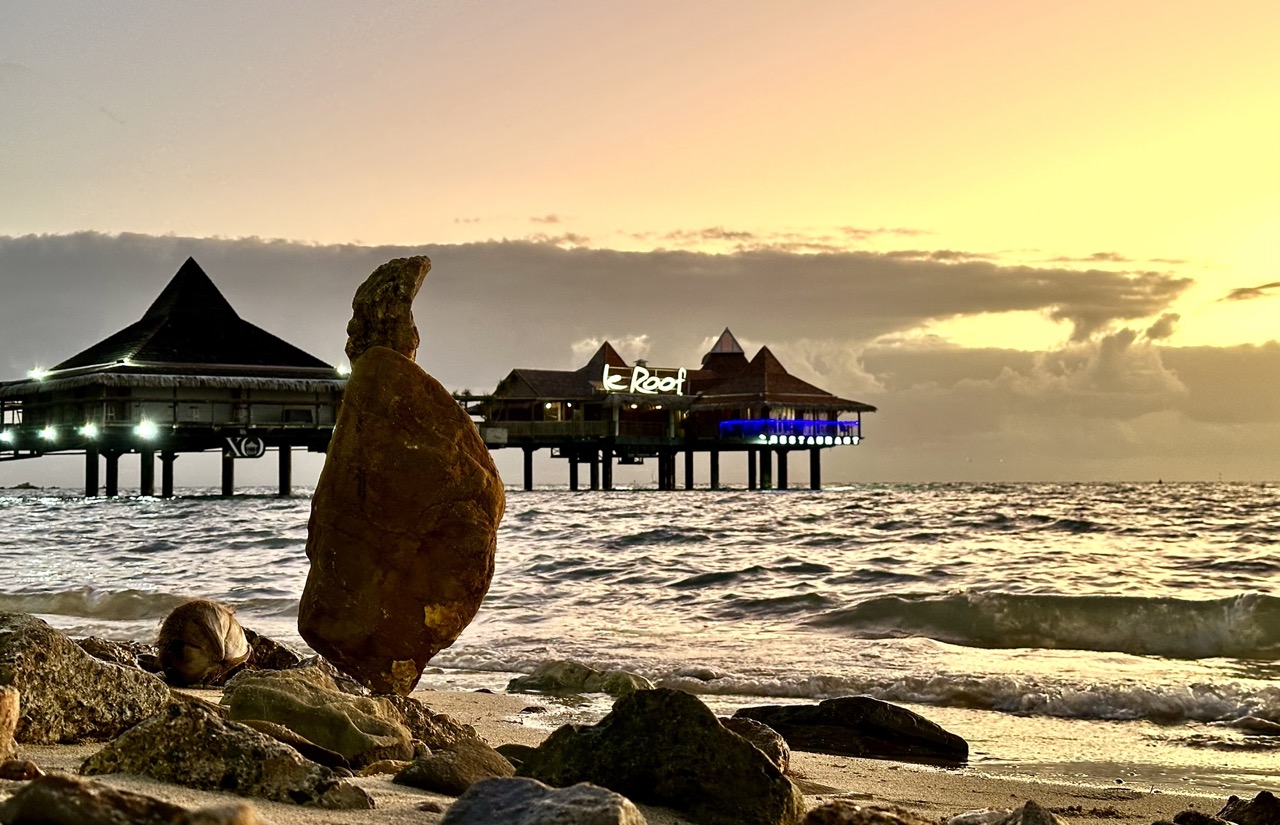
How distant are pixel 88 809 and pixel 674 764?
1893 mm

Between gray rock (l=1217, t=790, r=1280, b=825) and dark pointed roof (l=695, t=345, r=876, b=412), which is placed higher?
dark pointed roof (l=695, t=345, r=876, b=412)

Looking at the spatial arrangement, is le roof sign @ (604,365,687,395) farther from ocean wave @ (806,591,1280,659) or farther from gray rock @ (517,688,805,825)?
gray rock @ (517,688,805,825)

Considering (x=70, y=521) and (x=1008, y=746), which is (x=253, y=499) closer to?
(x=70, y=521)

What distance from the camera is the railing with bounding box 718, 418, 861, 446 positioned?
6725 cm

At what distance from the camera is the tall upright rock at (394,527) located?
21.4 ft

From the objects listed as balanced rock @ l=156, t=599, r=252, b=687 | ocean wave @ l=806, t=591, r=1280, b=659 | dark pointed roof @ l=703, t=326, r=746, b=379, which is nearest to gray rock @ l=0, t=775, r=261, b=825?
balanced rock @ l=156, t=599, r=252, b=687

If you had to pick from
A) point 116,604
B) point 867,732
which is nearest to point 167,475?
point 116,604

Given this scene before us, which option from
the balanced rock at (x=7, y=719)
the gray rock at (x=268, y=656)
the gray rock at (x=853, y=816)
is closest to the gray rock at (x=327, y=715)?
the balanced rock at (x=7, y=719)

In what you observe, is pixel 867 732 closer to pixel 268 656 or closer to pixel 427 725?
pixel 427 725

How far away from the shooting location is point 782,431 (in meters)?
67.6

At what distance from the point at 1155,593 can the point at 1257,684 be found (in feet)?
18.4

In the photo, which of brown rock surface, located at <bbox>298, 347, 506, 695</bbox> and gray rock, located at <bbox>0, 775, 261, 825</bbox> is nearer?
gray rock, located at <bbox>0, 775, 261, 825</bbox>

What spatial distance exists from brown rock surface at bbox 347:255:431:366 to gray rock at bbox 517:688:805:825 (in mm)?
3449

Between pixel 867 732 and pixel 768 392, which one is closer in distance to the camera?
pixel 867 732
